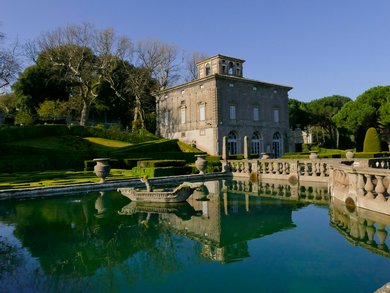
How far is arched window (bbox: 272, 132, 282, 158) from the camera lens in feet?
127

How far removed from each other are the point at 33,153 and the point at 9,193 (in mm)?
12174

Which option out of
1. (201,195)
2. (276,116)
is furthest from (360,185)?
(276,116)

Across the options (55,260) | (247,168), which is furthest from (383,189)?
(247,168)

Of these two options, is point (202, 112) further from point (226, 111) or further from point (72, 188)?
point (72, 188)

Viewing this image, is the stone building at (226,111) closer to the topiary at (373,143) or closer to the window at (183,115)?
the window at (183,115)

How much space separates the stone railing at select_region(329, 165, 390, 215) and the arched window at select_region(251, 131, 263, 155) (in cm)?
2602

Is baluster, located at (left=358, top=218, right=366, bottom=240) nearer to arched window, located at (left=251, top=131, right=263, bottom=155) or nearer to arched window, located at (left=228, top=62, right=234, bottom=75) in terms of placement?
arched window, located at (left=251, top=131, right=263, bottom=155)

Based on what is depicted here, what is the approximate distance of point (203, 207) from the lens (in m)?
11.1

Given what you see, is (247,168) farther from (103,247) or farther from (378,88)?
(378,88)

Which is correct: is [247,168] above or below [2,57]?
below

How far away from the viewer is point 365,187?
8.80m

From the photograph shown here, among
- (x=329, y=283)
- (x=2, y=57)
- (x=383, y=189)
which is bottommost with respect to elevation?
(x=329, y=283)

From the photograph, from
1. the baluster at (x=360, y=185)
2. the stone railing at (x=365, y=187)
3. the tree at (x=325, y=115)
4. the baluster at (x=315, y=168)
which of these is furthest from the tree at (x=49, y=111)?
the tree at (x=325, y=115)

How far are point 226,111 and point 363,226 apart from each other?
2730cm
